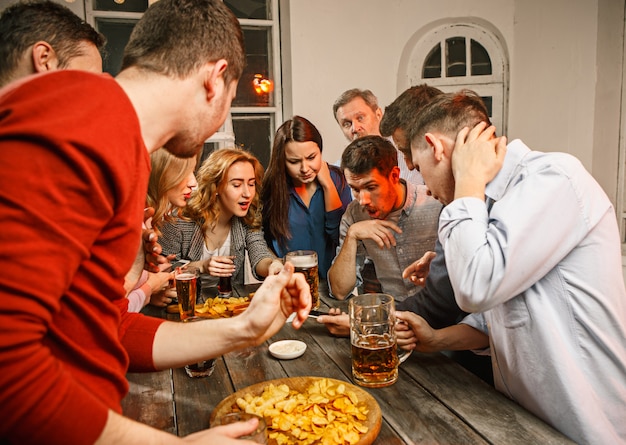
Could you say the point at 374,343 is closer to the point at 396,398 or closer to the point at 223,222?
the point at 396,398

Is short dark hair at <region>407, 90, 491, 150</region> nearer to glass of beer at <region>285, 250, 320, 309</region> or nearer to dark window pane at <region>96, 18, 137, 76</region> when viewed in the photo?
glass of beer at <region>285, 250, 320, 309</region>

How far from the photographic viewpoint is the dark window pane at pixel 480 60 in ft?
15.5

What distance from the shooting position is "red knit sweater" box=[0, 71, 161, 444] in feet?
2.02

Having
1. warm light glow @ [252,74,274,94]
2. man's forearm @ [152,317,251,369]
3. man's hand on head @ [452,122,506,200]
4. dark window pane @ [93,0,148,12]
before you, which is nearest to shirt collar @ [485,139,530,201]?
man's hand on head @ [452,122,506,200]

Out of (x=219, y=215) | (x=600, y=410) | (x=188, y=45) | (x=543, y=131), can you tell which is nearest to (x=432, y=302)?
(x=600, y=410)

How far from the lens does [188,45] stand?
0.96m

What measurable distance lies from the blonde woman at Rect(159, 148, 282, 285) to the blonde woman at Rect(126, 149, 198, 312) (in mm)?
310

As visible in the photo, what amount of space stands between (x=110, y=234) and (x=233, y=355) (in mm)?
985

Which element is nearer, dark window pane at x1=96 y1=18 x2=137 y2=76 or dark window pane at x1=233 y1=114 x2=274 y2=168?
dark window pane at x1=96 y1=18 x2=137 y2=76

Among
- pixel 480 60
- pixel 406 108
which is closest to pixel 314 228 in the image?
pixel 406 108

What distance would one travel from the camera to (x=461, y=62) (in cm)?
474

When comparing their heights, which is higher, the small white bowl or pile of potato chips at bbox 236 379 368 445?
pile of potato chips at bbox 236 379 368 445

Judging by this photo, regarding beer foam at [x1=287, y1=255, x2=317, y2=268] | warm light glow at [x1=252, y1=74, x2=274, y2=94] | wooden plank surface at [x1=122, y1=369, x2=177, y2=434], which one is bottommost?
wooden plank surface at [x1=122, y1=369, x2=177, y2=434]

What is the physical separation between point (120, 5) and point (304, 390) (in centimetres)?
389
